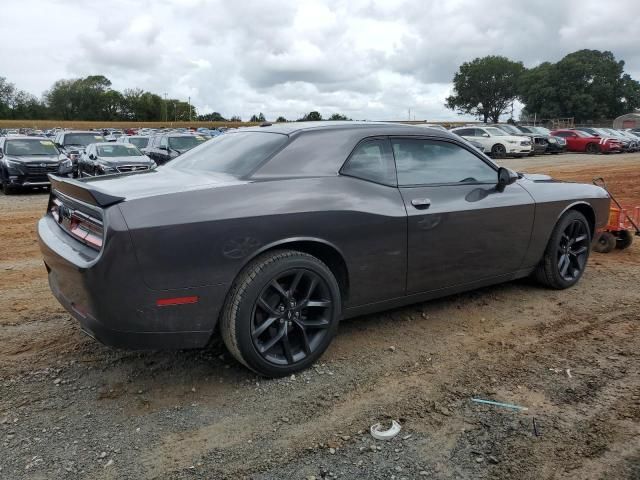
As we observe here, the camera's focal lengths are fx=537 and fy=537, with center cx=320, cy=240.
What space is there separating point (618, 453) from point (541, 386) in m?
0.67

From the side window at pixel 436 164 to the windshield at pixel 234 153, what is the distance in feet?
2.93

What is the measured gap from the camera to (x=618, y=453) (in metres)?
2.65

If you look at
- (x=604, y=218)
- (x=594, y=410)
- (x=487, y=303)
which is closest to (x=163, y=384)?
(x=594, y=410)

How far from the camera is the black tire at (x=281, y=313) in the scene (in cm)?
313

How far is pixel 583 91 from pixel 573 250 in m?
80.9

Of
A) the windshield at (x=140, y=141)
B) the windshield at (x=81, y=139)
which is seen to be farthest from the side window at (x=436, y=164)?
the windshield at (x=140, y=141)

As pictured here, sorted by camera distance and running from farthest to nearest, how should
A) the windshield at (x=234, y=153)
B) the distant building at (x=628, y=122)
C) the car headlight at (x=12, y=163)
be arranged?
the distant building at (x=628, y=122) → the car headlight at (x=12, y=163) → the windshield at (x=234, y=153)

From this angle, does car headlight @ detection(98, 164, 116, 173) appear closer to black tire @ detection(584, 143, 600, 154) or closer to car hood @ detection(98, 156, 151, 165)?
car hood @ detection(98, 156, 151, 165)

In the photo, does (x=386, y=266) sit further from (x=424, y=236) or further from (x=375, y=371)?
(x=375, y=371)

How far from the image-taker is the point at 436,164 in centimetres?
416

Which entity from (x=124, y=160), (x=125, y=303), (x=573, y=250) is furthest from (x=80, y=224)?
(x=124, y=160)

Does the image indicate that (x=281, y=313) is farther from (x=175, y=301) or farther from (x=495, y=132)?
(x=495, y=132)

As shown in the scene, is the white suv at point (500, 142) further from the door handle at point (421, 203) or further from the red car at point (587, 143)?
the door handle at point (421, 203)

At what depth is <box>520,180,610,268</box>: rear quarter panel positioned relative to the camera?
4.70 m
